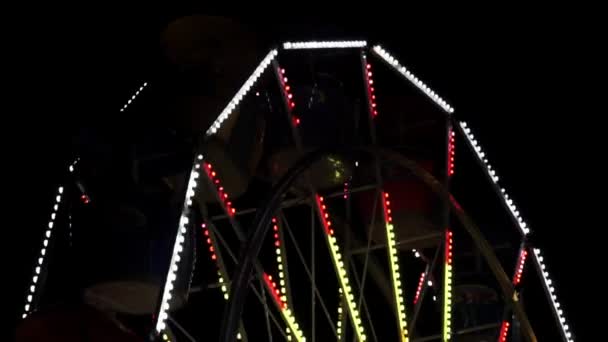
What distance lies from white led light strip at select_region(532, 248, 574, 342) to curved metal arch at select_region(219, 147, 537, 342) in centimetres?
72

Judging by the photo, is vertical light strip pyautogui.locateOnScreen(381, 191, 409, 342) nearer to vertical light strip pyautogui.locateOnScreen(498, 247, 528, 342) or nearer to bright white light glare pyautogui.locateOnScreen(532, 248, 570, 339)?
vertical light strip pyautogui.locateOnScreen(498, 247, 528, 342)

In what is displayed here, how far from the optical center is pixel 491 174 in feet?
37.6

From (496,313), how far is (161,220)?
14.0 feet

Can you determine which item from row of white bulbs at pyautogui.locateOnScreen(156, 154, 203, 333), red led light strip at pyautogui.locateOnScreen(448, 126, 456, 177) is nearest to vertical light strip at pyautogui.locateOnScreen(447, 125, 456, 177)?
red led light strip at pyautogui.locateOnScreen(448, 126, 456, 177)

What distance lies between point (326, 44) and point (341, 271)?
7.93 ft

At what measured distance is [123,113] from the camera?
11031 mm

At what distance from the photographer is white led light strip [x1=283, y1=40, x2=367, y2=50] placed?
10.3m

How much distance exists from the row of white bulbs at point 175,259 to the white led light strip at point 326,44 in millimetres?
1976

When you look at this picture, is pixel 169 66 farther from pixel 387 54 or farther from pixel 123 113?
pixel 387 54

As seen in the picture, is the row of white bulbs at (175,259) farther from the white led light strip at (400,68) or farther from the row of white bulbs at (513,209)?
the row of white bulbs at (513,209)

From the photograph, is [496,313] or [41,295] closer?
[41,295]

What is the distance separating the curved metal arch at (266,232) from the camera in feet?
27.1

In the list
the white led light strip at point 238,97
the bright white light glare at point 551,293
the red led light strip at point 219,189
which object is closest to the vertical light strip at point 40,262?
the red led light strip at point 219,189

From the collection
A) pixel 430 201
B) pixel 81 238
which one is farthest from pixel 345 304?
pixel 81 238
